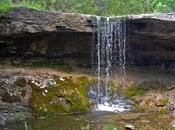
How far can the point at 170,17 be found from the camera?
1473 centimetres

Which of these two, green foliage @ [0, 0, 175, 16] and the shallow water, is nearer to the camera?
the shallow water

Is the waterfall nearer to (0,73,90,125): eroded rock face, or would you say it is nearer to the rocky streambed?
the rocky streambed

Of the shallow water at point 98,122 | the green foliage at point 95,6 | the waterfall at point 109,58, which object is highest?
the green foliage at point 95,6

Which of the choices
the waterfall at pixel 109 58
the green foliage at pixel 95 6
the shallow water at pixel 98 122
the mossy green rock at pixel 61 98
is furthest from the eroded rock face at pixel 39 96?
the green foliage at pixel 95 6

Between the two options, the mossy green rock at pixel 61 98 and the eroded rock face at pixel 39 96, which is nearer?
the eroded rock face at pixel 39 96

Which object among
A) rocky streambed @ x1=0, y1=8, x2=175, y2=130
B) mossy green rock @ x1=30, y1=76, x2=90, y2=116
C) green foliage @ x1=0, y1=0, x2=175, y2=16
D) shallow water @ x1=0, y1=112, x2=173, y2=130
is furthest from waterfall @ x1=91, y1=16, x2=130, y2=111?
green foliage @ x1=0, y1=0, x2=175, y2=16

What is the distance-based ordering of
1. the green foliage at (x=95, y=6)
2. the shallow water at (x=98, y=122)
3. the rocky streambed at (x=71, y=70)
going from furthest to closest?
the green foliage at (x=95, y=6), the rocky streambed at (x=71, y=70), the shallow water at (x=98, y=122)

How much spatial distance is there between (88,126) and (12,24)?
499cm

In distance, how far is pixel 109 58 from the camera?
54.6ft

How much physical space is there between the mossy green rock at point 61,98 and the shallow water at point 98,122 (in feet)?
1.87

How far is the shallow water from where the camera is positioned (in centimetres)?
1162

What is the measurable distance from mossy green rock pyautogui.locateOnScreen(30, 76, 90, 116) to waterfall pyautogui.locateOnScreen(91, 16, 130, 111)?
2.33 feet

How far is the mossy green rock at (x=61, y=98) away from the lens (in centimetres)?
1398

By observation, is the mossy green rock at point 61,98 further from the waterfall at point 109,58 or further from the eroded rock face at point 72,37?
the eroded rock face at point 72,37
